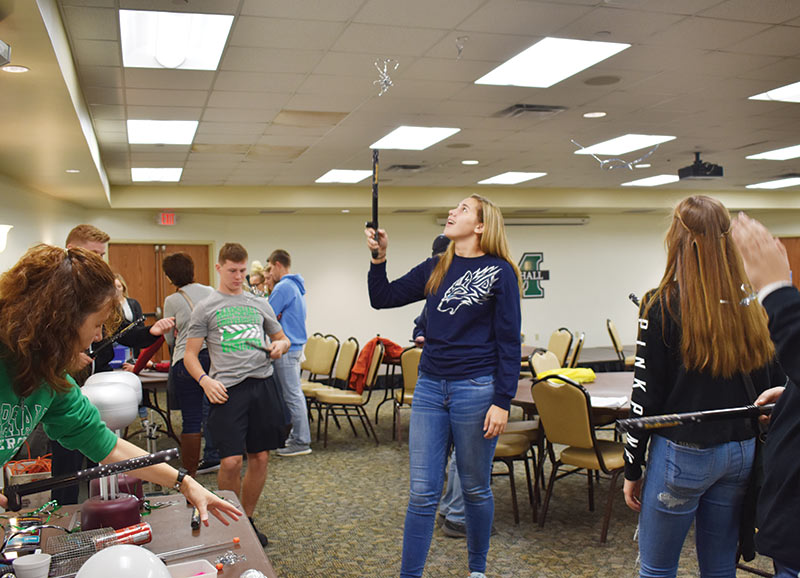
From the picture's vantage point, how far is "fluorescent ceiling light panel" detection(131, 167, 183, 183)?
27.7 feet

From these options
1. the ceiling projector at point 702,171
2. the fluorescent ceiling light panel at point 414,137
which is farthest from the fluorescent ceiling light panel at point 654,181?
the fluorescent ceiling light panel at point 414,137

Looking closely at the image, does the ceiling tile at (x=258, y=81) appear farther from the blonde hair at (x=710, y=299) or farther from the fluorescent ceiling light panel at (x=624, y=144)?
the fluorescent ceiling light panel at (x=624, y=144)

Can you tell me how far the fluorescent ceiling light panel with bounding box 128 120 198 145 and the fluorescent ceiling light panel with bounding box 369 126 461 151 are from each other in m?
1.75

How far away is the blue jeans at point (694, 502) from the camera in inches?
74.9

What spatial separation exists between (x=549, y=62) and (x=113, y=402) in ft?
11.9

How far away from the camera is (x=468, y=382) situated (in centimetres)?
262

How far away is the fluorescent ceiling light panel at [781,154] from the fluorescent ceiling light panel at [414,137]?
4268 millimetres

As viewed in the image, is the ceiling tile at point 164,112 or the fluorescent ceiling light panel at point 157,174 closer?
the ceiling tile at point 164,112

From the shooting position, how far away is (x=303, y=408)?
5758 mm

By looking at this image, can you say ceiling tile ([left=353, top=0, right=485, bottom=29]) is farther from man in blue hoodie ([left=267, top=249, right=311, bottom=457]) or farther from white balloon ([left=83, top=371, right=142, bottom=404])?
man in blue hoodie ([left=267, top=249, right=311, bottom=457])

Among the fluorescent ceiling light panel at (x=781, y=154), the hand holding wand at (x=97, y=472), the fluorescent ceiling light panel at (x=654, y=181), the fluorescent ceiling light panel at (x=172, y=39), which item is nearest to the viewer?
the hand holding wand at (x=97, y=472)

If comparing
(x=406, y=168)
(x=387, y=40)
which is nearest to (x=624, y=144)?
(x=406, y=168)

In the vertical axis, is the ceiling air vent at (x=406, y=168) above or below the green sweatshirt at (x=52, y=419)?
above

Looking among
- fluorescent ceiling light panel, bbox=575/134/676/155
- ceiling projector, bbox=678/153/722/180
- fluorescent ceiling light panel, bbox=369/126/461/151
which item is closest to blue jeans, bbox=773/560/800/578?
fluorescent ceiling light panel, bbox=369/126/461/151
